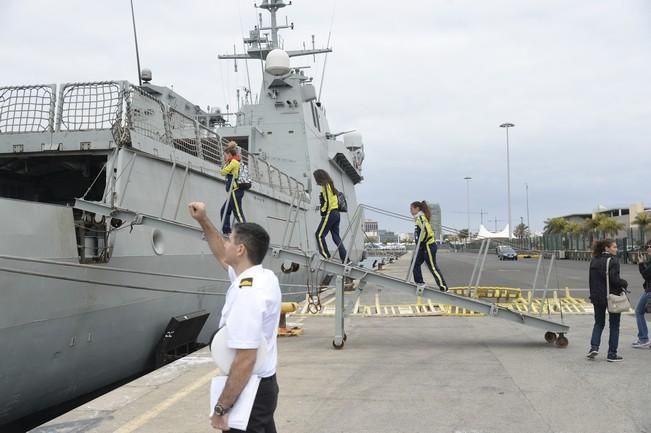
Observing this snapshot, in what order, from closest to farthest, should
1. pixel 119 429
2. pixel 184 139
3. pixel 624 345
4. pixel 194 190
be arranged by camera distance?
pixel 119 429 → pixel 624 345 → pixel 194 190 → pixel 184 139

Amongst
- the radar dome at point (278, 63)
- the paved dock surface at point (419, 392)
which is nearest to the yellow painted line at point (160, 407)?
the paved dock surface at point (419, 392)

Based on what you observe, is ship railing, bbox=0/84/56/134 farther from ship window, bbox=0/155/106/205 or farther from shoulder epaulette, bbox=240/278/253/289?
shoulder epaulette, bbox=240/278/253/289

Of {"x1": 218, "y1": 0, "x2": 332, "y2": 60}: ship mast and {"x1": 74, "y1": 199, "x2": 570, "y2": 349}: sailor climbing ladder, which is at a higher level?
{"x1": 218, "y1": 0, "x2": 332, "y2": 60}: ship mast

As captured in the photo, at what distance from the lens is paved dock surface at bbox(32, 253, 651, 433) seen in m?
4.33

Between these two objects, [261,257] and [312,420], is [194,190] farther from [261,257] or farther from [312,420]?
[261,257]

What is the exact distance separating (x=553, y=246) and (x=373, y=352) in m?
49.4

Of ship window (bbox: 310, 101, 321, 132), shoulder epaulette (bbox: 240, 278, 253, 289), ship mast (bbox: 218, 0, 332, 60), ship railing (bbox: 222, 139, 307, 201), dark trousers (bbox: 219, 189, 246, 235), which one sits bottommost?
shoulder epaulette (bbox: 240, 278, 253, 289)

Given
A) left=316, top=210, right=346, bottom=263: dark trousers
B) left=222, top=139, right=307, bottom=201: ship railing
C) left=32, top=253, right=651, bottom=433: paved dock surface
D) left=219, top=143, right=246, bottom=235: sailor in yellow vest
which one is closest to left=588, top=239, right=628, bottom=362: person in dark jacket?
left=32, top=253, right=651, bottom=433: paved dock surface

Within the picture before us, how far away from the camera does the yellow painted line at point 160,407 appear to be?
4.30 metres

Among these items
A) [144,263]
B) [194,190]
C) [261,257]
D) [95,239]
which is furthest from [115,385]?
[261,257]

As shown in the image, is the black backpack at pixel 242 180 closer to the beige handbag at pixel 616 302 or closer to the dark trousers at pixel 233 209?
the dark trousers at pixel 233 209

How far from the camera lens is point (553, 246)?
171ft

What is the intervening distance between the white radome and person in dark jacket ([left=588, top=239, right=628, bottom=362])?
537cm

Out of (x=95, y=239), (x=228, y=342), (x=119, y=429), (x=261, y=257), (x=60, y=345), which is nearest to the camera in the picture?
(x=228, y=342)
